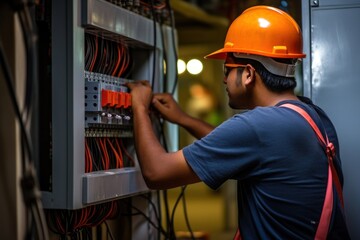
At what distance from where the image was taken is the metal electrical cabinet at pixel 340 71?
2.32 meters

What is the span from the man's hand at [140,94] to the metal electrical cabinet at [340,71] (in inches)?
25.5

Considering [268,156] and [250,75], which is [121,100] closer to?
[250,75]

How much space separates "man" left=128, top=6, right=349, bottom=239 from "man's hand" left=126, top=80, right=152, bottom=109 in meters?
0.32

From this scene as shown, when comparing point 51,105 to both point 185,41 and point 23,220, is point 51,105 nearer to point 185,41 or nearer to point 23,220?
point 23,220

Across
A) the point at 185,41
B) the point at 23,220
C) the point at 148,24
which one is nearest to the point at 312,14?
the point at 148,24

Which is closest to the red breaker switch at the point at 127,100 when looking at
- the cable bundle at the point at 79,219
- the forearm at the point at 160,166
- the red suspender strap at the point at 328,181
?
the forearm at the point at 160,166

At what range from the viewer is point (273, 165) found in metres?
1.93

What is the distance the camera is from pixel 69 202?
202 cm

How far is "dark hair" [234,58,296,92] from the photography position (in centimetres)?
208

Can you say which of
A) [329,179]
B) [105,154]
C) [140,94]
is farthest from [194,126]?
[329,179]

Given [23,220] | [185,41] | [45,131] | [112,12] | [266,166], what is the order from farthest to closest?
[185,41]
[112,12]
[45,131]
[266,166]
[23,220]

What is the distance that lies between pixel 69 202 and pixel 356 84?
1191 mm

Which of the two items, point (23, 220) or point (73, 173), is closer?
point (23, 220)

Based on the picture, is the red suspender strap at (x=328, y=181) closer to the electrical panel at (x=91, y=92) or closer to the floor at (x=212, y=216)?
the electrical panel at (x=91, y=92)
